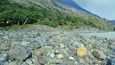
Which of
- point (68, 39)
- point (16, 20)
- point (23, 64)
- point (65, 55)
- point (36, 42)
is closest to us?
point (23, 64)

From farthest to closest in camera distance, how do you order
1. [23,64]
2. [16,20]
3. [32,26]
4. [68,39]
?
[16,20] → [32,26] → [68,39] → [23,64]

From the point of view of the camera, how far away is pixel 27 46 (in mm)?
23484

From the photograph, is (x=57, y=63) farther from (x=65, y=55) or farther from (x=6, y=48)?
(x=6, y=48)

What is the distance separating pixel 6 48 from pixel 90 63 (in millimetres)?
5689

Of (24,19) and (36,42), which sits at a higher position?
(36,42)

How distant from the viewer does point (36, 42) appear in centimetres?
2412

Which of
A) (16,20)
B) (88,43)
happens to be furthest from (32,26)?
(88,43)

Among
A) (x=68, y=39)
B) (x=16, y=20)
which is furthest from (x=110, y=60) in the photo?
(x=16, y=20)

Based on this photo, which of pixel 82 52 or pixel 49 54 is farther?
pixel 82 52

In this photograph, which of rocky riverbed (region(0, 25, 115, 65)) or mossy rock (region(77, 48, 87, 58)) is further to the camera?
mossy rock (region(77, 48, 87, 58))

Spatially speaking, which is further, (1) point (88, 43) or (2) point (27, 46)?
(1) point (88, 43)

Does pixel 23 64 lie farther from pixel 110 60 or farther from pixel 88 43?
pixel 88 43

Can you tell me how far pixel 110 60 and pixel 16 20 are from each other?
357 ft

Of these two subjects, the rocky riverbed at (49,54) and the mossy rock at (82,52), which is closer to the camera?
the rocky riverbed at (49,54)
